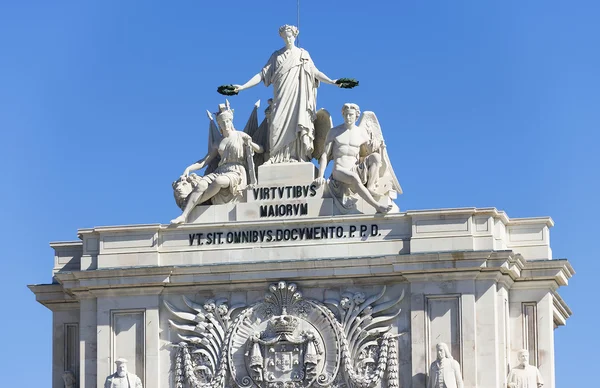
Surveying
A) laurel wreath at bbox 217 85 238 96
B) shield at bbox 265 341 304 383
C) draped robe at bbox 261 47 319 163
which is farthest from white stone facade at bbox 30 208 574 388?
laurel wreath at bbox 217 85 238 96

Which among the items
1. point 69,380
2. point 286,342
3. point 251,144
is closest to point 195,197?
point 251,144

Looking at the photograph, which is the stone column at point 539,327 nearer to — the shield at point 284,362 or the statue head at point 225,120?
the shield at point 284,362

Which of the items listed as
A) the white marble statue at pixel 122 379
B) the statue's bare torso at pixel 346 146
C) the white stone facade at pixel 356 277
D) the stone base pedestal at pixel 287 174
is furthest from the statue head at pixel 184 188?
the white marble statue at pixel 122 379

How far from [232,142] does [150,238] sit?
291 cm

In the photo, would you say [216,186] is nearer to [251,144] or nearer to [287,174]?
[251,144]

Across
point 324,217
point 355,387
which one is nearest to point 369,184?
point 324,217

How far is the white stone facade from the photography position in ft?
178

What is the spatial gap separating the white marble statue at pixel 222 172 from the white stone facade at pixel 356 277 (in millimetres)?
493

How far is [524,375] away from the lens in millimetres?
54719

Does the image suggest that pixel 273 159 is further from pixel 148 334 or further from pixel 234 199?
pixel 148 334

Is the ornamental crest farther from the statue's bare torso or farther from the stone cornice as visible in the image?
the statue's bare torso

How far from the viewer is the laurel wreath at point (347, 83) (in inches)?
2244

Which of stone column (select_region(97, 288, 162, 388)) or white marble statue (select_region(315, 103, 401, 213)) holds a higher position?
white marble statue (select_region(315, 103, 401, 213))

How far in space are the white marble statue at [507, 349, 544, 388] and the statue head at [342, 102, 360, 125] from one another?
21.2 feet
